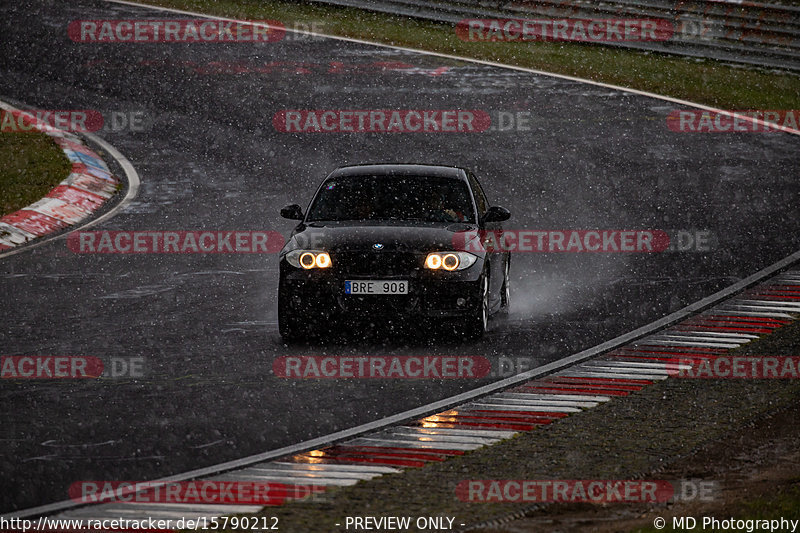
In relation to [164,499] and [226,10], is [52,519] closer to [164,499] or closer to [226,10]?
[164,499]

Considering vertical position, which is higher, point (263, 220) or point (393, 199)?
point (393, 199)

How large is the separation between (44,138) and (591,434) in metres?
13.2

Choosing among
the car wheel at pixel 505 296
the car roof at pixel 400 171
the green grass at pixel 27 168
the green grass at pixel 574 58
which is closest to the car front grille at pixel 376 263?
the car roof at pixel 400 171

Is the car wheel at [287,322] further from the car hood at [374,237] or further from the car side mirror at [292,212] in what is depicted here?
the car side mirror at [292,212]

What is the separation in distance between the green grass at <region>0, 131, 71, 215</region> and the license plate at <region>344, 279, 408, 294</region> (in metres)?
6.94

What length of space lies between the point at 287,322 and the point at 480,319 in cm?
164

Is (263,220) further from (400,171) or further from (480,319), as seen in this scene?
(480,319)

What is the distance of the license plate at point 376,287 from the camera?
428 inches

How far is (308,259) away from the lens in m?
11.1

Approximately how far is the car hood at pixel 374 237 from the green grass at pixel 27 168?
20.6 ft

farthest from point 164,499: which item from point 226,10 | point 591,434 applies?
point 226,10

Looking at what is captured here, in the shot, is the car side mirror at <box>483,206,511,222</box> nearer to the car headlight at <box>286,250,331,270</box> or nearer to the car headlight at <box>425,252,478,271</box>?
the car headlight at <box>425,252,478,271</box>

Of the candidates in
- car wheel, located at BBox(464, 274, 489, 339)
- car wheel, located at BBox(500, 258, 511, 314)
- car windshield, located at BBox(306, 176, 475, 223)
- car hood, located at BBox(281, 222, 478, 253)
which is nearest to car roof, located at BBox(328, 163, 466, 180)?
car windshield, located at BBox(306, 176, 475, 223)

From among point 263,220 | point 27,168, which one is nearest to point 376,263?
point 263,220
